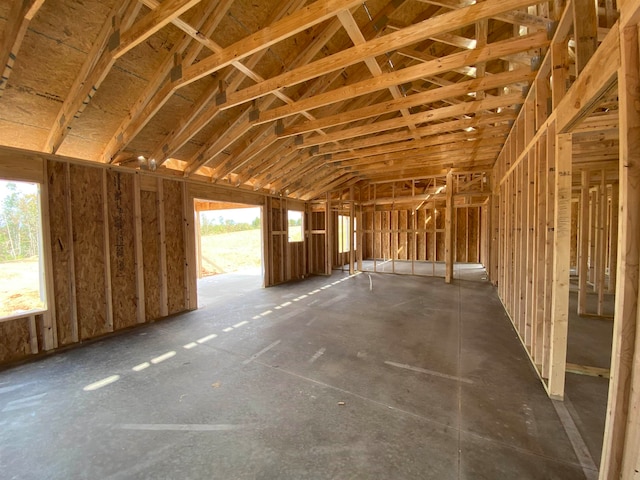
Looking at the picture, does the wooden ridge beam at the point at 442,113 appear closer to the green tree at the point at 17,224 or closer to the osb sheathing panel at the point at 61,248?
the osb sheathing panel at the point at 61,248

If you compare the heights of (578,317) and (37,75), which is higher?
(37,75)

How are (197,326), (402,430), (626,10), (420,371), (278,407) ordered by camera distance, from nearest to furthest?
(626,10) → (402,430) → (278,407) → (420,371) → (197,326)

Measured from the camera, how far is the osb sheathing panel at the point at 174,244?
5164 millimetres

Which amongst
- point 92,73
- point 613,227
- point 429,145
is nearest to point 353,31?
point 92,73

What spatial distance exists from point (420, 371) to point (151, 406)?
283cm

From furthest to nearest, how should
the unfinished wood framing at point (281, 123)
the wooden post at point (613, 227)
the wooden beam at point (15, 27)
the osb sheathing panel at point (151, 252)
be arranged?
1. the wooden post at point (613, 227)
2. the osb sheathing panel at point (151, 252)
3. the wooden beam at point (15, 27)
4. the unfinished wood framing at point (281, 123)

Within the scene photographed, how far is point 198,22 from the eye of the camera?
272 cm

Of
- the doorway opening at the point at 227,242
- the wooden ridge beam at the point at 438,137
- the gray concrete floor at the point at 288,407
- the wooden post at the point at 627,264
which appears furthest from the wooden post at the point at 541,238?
the doorway opening at the point at 227,242

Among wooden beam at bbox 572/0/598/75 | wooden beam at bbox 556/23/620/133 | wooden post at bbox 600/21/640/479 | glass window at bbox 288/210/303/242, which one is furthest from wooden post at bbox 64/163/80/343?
wooden beam at bbox 572/0/598/75

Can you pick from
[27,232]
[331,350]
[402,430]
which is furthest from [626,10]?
[27,232]

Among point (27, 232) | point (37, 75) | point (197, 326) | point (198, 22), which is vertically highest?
point (198, 22)

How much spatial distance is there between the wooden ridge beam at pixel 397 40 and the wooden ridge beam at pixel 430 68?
55cm

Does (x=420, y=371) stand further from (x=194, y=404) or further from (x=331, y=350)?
(x=194, y=404)

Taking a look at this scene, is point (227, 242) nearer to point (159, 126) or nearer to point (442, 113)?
point (159, 126)
